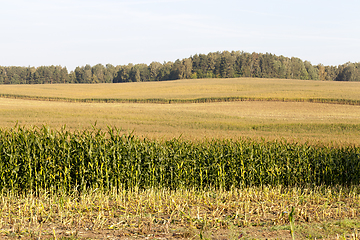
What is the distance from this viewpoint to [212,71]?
14725 cm

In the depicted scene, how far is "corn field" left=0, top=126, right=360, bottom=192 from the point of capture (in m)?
12.1

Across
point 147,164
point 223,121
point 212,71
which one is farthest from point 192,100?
point 212,71

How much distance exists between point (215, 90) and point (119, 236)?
77093 millimetres

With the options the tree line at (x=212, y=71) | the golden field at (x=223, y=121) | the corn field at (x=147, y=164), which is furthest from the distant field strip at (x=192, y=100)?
the tree line at (x=212, y=71)

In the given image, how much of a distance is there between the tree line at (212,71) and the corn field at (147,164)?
408ft

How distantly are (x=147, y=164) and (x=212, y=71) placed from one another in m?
137

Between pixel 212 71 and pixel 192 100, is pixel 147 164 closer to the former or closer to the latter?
pixel 192 100

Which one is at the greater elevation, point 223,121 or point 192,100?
point 192,100

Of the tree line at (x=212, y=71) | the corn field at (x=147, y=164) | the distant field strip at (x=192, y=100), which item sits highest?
the tree line at (x=212, y=71)

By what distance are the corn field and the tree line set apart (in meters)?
124

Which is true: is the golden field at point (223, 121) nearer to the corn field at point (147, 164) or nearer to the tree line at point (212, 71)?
the corn field at point (147, 164)

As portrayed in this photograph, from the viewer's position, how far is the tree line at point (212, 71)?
141750 millimetres

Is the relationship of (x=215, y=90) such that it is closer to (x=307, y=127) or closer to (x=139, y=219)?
(x=307, y=127)

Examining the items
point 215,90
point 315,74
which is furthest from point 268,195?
point 315,74
